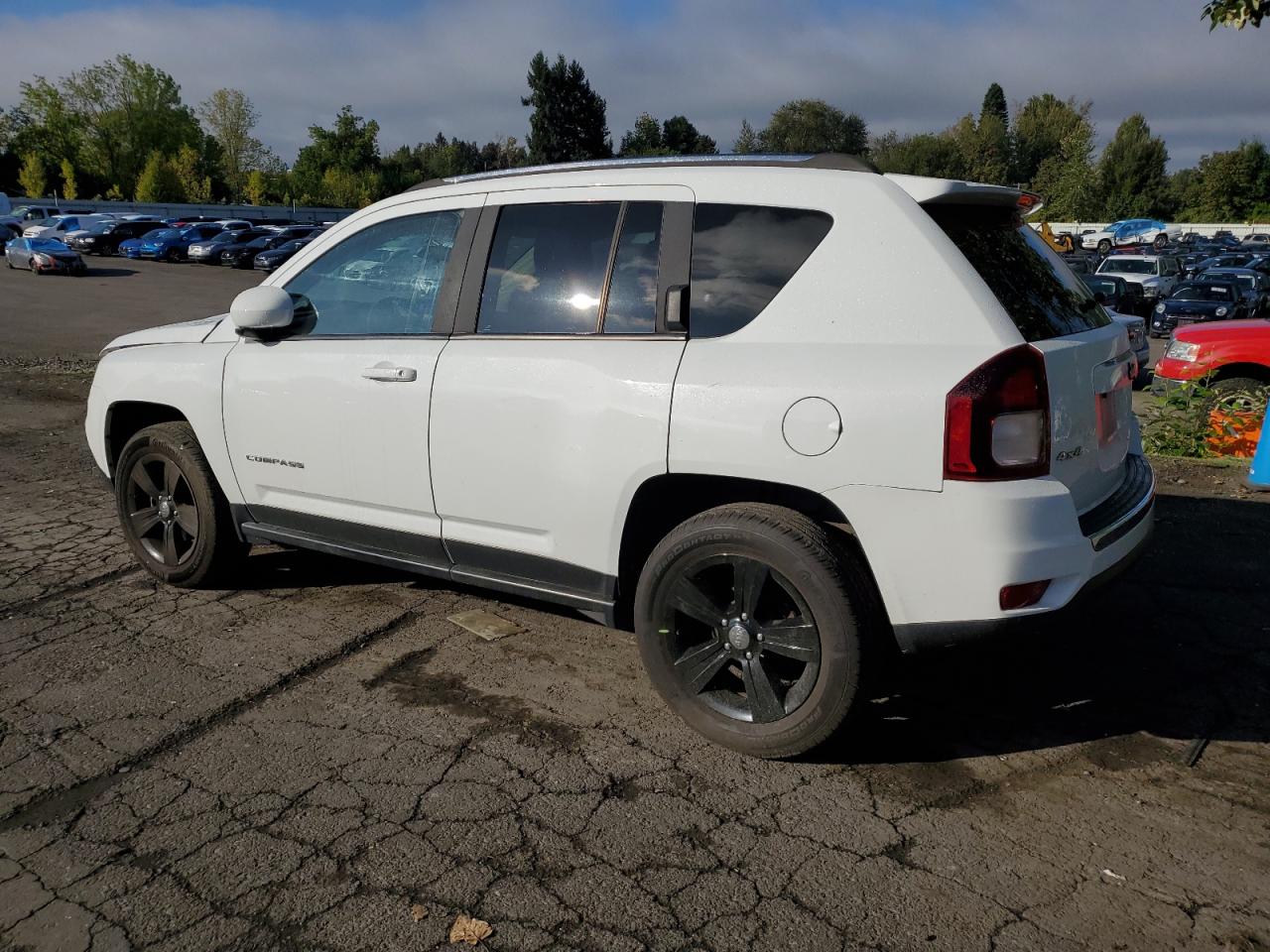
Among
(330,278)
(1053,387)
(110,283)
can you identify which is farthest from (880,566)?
(110,283)

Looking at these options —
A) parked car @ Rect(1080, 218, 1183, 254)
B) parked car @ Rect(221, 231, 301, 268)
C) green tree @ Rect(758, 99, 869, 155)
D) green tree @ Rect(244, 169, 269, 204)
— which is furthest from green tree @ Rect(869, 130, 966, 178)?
parked car @ Rect(221, 231, 301, 268)

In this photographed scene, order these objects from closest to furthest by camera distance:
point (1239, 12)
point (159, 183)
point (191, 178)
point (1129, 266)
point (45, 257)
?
point (1239, 12) → point (1129, 266) → point (45, 257) → point (159, 183) → point (191, 178)

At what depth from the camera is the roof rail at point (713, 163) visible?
11.1ft

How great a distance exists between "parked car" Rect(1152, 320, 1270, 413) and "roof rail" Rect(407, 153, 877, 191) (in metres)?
6.58

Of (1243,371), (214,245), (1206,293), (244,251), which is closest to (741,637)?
(1243,371)

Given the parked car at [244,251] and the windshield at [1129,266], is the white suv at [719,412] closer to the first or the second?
the windshield at [1129,266]

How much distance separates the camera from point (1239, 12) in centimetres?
761

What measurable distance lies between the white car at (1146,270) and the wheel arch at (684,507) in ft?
95.2

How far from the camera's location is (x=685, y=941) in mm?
2525

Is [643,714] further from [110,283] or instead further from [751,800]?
[110,283]

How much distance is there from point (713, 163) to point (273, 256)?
115ft

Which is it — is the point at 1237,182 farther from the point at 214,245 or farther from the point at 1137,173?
the point at 214,245

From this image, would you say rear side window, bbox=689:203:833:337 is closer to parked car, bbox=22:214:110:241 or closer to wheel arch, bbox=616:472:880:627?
wheel arch, bbox=616:472:880:627

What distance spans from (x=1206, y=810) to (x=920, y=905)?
108 centimetres
